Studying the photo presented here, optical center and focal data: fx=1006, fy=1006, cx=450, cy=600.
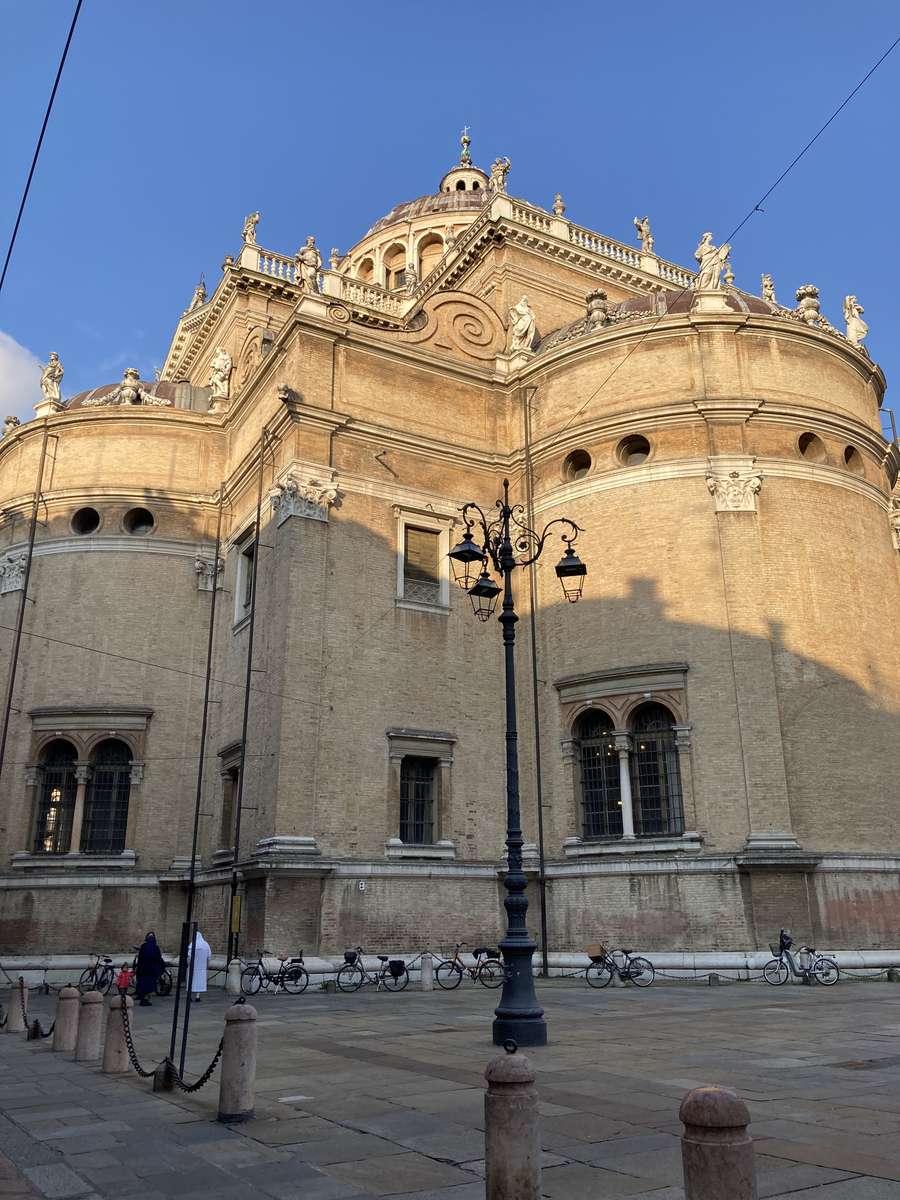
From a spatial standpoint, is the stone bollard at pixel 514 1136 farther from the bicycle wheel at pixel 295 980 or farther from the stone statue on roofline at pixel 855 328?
the stone statue on roofline at pixel 855 328

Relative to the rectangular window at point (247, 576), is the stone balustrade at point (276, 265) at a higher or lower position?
higher

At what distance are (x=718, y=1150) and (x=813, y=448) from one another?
22838mm

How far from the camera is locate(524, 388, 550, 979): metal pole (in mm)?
22719

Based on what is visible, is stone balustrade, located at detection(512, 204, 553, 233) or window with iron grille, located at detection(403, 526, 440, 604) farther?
stone balustrade, located at detection(512, 204, 553, 233)

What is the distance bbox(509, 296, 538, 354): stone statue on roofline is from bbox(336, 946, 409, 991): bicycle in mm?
16564

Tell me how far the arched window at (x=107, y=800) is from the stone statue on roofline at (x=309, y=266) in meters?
13.0

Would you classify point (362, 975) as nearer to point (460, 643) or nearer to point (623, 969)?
point (623, 969)

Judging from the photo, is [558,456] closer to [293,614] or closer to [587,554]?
[587,554]

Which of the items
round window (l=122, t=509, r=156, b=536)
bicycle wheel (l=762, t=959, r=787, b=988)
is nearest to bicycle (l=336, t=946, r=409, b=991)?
bicycle wheel (l=762, t=959, r=787, b=988)

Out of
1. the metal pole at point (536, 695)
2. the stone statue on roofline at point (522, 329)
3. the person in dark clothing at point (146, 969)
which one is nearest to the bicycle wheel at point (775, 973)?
the metal pole at point (536, 695)

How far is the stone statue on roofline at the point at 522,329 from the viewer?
28312 mm

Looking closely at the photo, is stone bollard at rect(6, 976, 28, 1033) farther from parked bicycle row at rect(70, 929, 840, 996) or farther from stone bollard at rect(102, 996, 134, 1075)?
stone bollard at rect(102, 996, 134, 1075)

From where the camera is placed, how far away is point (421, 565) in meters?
25.0

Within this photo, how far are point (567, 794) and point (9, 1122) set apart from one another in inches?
645
